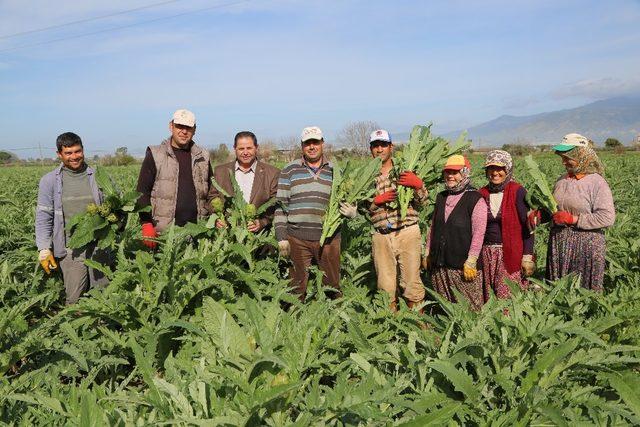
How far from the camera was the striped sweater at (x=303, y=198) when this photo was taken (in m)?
4.19

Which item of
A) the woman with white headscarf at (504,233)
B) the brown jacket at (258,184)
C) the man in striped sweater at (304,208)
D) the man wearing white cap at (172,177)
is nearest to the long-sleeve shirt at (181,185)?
the man wearing white cap at (172,177)

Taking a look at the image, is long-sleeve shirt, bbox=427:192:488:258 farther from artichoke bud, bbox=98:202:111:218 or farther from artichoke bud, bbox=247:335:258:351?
artichoke bud, bbox=98:202:111:218

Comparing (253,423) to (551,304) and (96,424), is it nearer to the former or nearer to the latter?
(96,424)

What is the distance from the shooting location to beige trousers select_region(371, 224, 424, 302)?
4.26m

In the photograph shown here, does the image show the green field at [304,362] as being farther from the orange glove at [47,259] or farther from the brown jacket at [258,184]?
the brown jacket at [258,184]

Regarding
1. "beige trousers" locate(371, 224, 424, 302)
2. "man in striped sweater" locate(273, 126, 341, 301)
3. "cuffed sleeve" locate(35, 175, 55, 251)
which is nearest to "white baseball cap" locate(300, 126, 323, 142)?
"man in striped sweater" locate(273, 126, 341, 301)

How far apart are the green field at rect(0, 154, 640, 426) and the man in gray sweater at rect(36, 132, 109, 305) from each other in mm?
519

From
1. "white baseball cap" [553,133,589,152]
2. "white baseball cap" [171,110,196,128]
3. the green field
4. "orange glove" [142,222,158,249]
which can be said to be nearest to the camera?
the green field

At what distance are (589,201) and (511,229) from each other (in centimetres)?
60

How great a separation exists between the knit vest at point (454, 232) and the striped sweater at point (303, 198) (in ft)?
3.25

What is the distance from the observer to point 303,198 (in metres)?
4.19

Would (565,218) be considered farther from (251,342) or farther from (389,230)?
(251,342)

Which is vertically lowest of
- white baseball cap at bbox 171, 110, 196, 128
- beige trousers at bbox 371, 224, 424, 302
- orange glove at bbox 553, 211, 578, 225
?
beige trousers at bbox 371, 224, 424, 302

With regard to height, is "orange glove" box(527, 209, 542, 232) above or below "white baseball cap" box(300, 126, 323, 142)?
below
